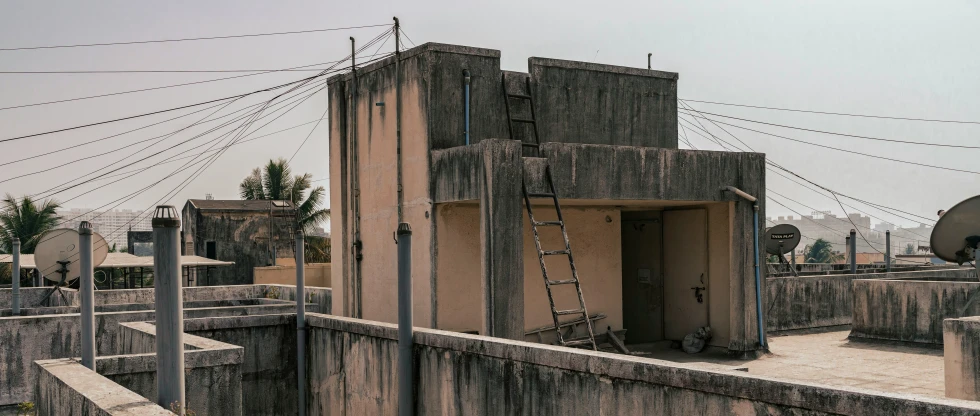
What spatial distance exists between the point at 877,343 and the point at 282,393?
36.4 ft

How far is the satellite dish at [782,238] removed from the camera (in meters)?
23.1

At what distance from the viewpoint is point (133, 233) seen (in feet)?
174

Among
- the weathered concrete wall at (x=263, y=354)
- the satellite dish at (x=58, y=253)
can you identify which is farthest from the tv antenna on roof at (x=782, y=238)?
the satellite dish at (x=58, y=253)

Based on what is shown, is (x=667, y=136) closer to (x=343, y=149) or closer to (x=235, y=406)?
(x=343, y=149)

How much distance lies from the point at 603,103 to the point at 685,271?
3584mm

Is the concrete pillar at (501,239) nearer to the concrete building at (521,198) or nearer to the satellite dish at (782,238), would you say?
the concrete building at (521,198)

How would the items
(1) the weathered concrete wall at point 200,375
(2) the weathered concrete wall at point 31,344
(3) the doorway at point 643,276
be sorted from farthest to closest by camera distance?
(3) the doorway at point 643,276 < (2) the weathered concrete wall at point 31,344 < (1) the weathered concrete wall at point 200,375

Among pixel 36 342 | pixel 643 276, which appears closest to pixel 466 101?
pixel 643 276

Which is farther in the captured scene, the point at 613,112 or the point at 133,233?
the point at 133,233

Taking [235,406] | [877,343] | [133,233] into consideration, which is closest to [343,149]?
[235,406]

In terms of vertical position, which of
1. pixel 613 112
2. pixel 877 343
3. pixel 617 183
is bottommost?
pixel 877 343

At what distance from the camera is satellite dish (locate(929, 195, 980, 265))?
13.8m

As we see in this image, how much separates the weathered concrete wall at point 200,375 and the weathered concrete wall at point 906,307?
496 inches

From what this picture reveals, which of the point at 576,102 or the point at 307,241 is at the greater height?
the point at 576,102
